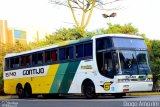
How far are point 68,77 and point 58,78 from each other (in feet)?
3.89

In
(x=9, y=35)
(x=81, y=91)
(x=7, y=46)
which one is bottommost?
(x=81, y=91)

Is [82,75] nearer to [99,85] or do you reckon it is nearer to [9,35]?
[99,85]

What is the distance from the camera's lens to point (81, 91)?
923 inches

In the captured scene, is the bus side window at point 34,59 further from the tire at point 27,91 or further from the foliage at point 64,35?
the foliage at point 64,35

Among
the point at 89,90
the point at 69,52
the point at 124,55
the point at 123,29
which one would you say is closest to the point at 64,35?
the point at 123,29

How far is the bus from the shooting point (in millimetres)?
21422

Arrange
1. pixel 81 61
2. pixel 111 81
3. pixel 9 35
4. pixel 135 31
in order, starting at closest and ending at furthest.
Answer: pixel 111 81 → pixel 81 61 → pixel 135 31 → pixel 9 35

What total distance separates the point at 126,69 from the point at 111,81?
0.98 meters

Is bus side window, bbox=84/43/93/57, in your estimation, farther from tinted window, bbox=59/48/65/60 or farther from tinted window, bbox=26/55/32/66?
tinted window, bbox=26/55/32/66

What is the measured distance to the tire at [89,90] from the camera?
22.6 metres

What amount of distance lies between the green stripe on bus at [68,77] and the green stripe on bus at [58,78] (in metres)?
0.23

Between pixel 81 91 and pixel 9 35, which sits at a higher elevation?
pixel 9 35

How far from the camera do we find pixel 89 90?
75.3 ft

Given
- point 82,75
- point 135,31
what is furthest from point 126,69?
point 135,31
